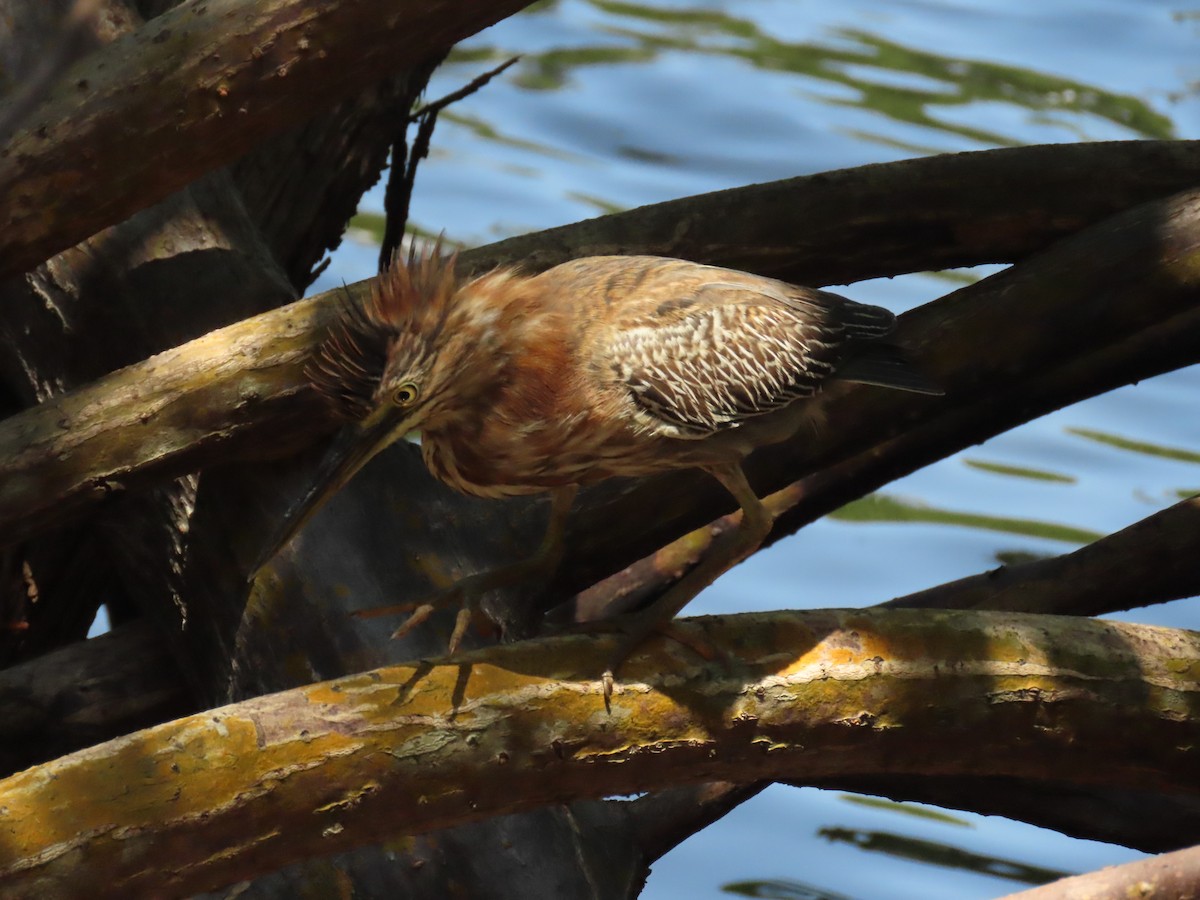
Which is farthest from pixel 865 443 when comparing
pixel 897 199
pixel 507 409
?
pixel 507 409

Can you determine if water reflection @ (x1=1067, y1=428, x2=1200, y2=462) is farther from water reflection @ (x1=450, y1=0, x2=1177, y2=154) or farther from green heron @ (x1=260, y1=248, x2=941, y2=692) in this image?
green heron @ (x1=260, y1=248, x2=941, y2=692)

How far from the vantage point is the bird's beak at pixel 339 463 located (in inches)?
108

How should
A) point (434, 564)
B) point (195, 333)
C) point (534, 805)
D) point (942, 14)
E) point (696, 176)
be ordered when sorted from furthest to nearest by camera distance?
point (942, 14) → point (696, 176) → point (195, 333) → point (434, 564) → point (534, 805)

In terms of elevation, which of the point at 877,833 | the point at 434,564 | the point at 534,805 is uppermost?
the point at 434,564

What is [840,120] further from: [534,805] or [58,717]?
[534,805]

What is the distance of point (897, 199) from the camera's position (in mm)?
3898

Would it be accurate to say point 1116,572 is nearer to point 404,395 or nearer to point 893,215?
point 893,215

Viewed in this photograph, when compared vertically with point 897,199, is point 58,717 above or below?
below

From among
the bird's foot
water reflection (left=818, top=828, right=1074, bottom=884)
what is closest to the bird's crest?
the bird's foot

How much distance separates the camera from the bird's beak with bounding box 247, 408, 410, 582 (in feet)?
8.98

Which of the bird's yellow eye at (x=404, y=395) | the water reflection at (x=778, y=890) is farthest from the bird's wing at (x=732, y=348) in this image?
the water reflection at (x=778, y=890)

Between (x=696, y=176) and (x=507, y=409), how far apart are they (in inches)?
262

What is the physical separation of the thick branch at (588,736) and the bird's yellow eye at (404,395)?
507mm

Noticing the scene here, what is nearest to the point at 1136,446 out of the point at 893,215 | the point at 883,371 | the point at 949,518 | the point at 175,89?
the point at 949,518
